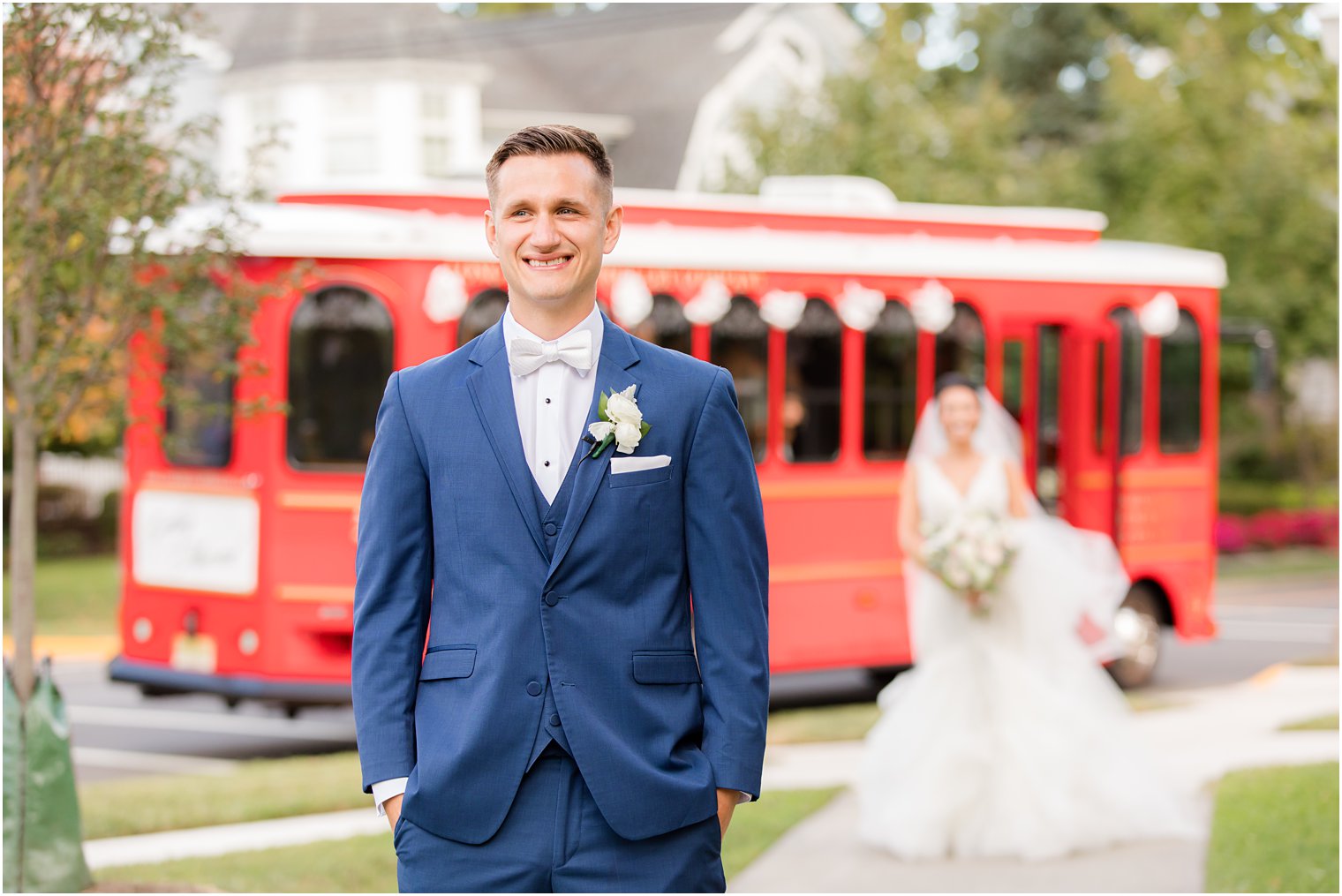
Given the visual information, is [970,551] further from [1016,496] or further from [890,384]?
[890,384]

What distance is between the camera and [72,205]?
6.30m

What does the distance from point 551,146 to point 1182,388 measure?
1087cm

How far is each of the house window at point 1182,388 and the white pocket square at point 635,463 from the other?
1055 centimetres

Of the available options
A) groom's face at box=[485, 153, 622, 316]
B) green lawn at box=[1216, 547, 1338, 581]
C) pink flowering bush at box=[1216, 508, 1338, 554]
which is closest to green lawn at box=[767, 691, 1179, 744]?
groom's face at box=[485, 153, 622, 316]

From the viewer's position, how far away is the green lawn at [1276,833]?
665 cm

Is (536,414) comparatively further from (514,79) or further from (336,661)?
(514,79)

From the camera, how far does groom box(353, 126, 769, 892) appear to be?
121 inches

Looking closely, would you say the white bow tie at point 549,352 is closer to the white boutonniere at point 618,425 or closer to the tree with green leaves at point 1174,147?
the white boutonniere at point 618,425

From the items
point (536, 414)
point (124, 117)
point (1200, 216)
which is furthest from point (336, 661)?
point (1200, 216)

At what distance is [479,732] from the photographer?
10.0 ft

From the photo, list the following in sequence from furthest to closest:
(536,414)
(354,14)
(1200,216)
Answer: (354,14), (1200,216), (536,414)

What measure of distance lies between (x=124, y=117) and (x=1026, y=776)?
4678mm

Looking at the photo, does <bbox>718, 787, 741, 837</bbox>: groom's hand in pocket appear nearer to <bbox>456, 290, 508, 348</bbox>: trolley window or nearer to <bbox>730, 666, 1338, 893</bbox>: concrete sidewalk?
<bbox>730, 666, 1338, 893</bbox>: concrete sidewalk

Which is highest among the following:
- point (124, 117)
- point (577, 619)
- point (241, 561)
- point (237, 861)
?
point (124, 117)
